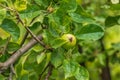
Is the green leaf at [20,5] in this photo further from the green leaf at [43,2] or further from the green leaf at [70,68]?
the green leaf at [70,68]

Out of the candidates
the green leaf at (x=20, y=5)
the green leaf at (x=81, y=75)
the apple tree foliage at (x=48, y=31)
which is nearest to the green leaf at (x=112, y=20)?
the apple tree foliage at (x=48, y=31)

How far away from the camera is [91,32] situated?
126cm

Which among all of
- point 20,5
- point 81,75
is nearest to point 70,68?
point 81,75

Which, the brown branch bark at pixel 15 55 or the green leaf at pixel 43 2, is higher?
the green leaf at pixel 43 2

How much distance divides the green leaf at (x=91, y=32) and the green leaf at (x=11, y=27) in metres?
0.20

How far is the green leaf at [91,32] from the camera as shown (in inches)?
48.6

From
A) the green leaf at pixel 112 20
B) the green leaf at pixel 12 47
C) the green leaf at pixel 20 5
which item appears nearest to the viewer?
the green leaf at pixel 20 5

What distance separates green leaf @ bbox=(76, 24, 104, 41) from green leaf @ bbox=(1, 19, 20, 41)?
0.20m

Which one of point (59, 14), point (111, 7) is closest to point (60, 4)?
point (59, 14)

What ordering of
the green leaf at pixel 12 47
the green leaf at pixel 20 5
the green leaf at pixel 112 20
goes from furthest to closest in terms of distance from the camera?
the green leaf at pixel 112 20 < the green leaf at pixel 12 47 < the green leaf at pixel 20 5

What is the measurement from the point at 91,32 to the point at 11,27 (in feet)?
0.88

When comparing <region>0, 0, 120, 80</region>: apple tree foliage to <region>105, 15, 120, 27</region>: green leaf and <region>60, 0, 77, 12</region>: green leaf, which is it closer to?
<region>60, 0, 77, 12</region>: green leaf

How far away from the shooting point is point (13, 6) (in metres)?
1.16

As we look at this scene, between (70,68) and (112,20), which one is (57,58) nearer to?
(70,68)
